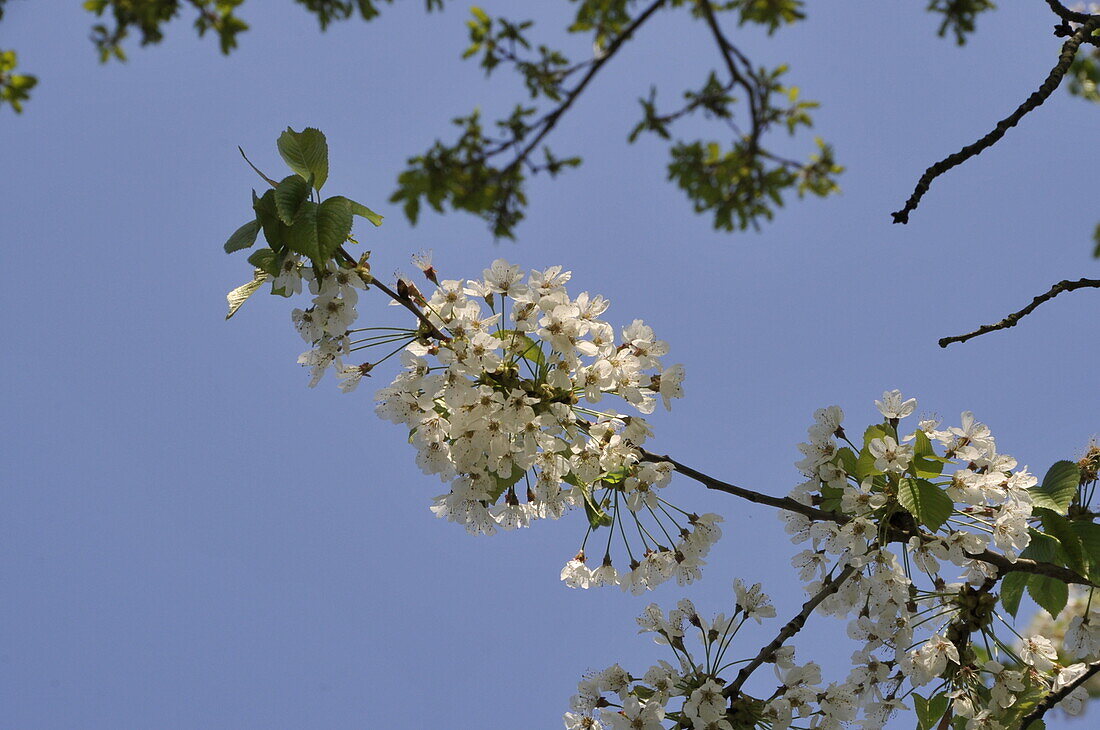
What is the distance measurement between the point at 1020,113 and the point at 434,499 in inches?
86.9

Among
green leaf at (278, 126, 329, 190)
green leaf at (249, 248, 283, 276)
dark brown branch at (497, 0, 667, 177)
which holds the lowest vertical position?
green leaf at (249, 248, 283, 276)

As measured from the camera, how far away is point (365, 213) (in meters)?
2.30

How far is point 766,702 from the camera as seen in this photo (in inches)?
105

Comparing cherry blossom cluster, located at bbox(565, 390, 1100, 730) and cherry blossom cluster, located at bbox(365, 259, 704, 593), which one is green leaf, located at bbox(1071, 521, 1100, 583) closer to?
cherry blossom cluster, located at bbox(565, 390, 1100, 730)

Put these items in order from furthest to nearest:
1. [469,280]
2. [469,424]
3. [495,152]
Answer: [495,152]
[469,280]
[469,424]

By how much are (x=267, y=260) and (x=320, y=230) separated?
0.81 feet

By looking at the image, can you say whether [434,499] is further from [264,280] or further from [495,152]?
[495,152]

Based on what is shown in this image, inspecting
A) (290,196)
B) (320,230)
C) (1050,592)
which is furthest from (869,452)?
(290,196)

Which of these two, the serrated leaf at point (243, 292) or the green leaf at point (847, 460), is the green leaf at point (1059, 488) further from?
the serrated leaf at point (243, 292)

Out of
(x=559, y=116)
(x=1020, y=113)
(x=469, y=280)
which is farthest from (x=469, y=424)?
(x=559, y=116)

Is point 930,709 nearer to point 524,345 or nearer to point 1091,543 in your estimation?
point 1091,543

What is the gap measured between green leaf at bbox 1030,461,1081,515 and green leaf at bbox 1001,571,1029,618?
10.9 inches

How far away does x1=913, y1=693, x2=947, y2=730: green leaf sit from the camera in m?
2.79

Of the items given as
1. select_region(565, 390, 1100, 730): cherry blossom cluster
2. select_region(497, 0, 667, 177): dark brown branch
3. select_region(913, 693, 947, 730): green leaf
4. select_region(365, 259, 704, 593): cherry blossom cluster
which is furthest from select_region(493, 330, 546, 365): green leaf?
select_region(497, 0, 667, 177): dark brown branch
